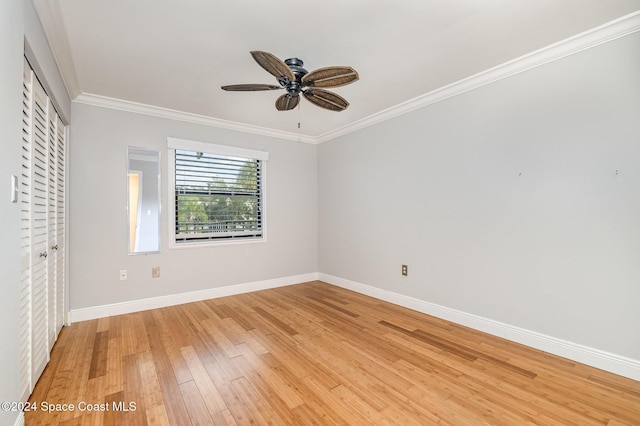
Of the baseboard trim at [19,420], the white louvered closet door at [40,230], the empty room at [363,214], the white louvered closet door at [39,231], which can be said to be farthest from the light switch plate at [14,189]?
the baseboard trim at [19,420]

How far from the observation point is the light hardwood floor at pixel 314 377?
159 cm

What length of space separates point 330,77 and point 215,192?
8.30ft

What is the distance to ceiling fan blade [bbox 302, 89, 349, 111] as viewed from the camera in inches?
90.6

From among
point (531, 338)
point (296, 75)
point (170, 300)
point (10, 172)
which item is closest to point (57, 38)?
point (10, 172)

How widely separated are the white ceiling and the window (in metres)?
0.93

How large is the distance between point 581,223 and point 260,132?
375cm

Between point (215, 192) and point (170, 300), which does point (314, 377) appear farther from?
point (215, 192)

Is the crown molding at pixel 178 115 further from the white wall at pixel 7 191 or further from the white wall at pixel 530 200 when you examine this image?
the white wall at pixel 7 191

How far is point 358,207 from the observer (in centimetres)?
405

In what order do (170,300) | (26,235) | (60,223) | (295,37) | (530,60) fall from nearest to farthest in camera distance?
(26,235)
(295,37)
(530,60)
(60,223)
(170,300)

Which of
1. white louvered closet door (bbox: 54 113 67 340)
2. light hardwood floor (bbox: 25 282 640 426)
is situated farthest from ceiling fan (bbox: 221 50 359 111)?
light hardwood floor (bbox: 25 282 640 426)

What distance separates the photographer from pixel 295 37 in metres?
2.06

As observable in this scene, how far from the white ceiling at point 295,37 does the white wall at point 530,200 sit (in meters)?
0.39

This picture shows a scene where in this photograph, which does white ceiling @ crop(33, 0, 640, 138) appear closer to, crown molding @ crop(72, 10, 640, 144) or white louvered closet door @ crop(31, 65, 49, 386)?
crown molding @ crop(72, 10, 640, 144)
